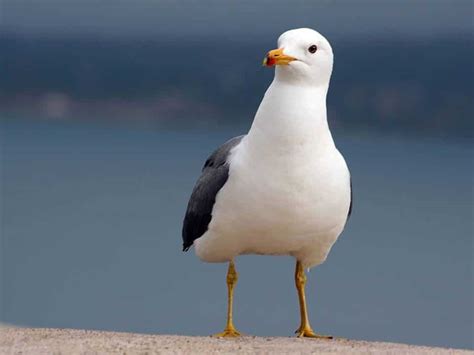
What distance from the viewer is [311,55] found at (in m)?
13.1

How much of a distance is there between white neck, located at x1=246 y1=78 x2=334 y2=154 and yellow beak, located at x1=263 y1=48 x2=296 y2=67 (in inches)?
11.8

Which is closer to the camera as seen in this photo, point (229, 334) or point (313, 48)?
point (313, 48)

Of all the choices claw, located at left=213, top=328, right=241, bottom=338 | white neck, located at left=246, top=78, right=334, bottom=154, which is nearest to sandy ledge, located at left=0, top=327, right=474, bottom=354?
claw, located at left=213, top=328, right=241, bottom=338

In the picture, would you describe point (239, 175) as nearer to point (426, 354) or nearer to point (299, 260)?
point (299, 260)

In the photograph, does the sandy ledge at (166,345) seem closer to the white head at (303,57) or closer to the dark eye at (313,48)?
the white head at (303,57)

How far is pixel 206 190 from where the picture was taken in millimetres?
13812

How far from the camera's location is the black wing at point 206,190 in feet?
44.8

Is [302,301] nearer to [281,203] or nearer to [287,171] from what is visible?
[281,203]

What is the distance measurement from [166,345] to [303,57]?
10.3 ft

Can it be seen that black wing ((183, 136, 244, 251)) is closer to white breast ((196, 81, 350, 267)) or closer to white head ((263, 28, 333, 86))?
white breast ((196, 81, 350, 267))

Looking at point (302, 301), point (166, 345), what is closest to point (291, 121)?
point (302, 301)

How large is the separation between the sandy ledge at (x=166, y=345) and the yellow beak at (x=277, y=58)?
2752 millimetres

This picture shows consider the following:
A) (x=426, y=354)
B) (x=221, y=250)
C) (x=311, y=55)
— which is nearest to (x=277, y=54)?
(x=311, y=55)

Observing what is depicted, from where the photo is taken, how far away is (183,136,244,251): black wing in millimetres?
13641
